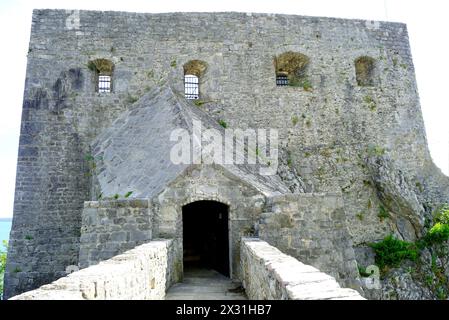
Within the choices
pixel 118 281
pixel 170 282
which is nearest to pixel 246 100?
pixel 170 282

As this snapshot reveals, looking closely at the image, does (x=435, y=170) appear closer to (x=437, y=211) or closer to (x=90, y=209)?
(x=437, y=211)

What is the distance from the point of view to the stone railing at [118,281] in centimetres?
310

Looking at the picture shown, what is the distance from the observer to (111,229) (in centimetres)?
793

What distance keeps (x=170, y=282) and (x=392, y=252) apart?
9997mm

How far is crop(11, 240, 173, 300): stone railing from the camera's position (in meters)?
3.10

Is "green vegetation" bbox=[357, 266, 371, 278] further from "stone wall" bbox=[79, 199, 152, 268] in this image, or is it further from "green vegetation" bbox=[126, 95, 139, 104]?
"green vegetation" bbox=[126, 95, 139, 104]

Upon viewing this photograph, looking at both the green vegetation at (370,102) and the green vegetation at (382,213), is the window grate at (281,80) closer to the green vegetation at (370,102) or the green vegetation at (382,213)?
the green vegetation at (370,102)

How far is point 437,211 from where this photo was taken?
50.3ft

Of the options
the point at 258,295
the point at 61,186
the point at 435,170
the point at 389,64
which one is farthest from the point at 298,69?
the point at 258,295

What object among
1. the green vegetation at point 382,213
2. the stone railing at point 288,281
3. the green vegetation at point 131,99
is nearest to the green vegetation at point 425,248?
the green vegetation at point 382,213

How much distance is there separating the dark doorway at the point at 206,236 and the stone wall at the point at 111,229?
2.15m

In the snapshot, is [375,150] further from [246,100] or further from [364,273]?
[246,100]

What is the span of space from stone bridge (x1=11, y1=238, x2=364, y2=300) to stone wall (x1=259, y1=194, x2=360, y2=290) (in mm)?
1102

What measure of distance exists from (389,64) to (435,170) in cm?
485
